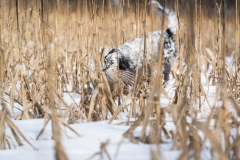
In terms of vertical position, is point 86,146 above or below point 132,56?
below

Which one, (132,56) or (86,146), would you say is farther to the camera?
(132,56)

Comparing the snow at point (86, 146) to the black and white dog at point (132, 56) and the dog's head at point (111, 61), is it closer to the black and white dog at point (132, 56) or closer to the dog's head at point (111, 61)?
the black and white dog at point (132, 56)

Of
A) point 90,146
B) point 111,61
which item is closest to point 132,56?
point 111,61

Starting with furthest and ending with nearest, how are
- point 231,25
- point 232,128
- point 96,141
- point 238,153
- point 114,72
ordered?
point 231,25, point 114,72, point 232,128, point 96,141, point 238,153

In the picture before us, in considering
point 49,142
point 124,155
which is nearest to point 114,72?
point 49,142

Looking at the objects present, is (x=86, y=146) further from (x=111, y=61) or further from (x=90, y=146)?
(x=111, y=61)

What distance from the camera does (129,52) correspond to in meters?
3.03

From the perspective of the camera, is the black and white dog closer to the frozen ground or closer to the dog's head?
the dog's head

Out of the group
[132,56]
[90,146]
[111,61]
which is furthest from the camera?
[132,56]

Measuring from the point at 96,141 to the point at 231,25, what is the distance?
264 inches

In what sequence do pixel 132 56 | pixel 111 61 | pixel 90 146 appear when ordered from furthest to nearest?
pixel 132 56
pixel 111 61
pixel 90 146

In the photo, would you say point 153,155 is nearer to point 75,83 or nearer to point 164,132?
point 164,132

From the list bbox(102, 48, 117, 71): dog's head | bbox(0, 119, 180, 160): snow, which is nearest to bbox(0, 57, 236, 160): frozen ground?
bbox(0, 119, 180, 160): snow

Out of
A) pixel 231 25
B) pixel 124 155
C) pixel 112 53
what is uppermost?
pixel 231 25
